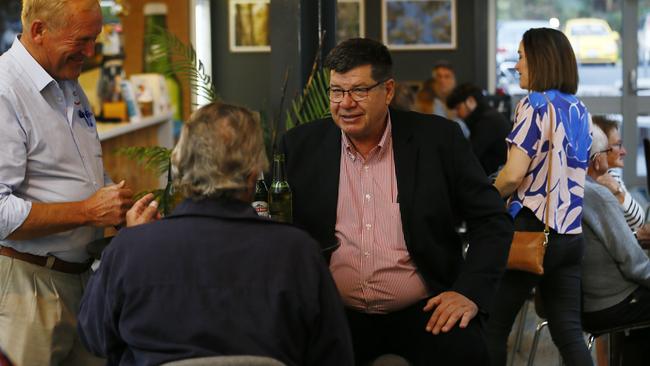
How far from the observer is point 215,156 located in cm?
229

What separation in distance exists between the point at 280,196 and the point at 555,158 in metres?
1.36

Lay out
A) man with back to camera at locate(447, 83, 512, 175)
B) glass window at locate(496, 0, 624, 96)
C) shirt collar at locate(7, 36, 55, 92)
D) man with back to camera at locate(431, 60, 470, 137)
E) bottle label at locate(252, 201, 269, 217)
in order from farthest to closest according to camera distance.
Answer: glass window at locate(496, 0, 624, 96) → man with back to camera at locate(431, 60, 470, 137) → man with back to camera at locate(447, 83, 512, 175) → bottle label at locate(252, 201, 269, 217) → shirt collar at locate(7, 36, 55, 92)

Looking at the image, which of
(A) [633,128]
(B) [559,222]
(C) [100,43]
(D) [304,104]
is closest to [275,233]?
(B) [559,222]

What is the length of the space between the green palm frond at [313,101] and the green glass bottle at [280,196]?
1.45 m

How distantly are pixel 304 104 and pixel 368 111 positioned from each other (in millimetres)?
1856

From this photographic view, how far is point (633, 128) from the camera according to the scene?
1200 centimetres

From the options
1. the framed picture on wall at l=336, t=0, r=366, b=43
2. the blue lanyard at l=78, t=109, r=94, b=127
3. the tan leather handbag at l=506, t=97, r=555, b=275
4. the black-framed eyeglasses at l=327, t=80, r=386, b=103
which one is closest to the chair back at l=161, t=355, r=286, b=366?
the black-framed eyeglasses at l=327, t=80, r=386, b=103

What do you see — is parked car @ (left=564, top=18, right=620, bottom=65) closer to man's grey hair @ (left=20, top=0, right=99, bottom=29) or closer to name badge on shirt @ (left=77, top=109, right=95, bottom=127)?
name badge on shirt @ (left=77, top=109, right=95, bottom=127)

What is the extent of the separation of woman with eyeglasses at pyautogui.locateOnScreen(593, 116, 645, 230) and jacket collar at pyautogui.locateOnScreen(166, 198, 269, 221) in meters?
2.58

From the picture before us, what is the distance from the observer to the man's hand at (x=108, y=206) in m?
2.92

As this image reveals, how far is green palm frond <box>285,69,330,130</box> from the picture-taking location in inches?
186

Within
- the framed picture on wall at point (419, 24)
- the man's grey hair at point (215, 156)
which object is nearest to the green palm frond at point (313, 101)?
the man's grey hair at point (215, 156)

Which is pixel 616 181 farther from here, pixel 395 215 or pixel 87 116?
pixel 87 116

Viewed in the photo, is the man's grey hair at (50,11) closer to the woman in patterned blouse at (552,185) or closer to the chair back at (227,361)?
the chair back at (227,361)
